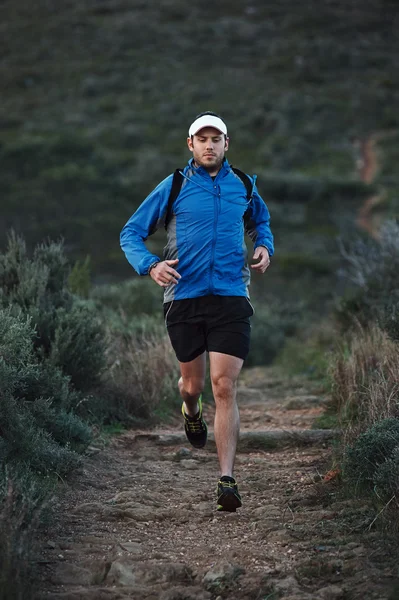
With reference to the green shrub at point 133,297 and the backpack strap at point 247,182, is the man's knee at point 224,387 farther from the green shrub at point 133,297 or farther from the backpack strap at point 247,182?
the green shrub at point 133,297

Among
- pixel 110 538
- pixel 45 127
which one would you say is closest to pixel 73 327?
pixel 110 538

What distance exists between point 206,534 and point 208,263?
155cm

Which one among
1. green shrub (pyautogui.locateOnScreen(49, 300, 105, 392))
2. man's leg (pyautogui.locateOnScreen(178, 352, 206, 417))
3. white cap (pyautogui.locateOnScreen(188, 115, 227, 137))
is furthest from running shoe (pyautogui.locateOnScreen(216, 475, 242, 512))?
green shrub (pyautogui.locateOnScreen(49, 300, 105, 392))

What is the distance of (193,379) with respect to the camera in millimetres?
5695


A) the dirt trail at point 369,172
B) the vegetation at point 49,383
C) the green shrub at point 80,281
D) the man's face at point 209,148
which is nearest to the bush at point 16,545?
the vegetation at point 49,383

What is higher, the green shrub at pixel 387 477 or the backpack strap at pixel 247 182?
the backpack strap at pixel 247 182

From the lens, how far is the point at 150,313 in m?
13.1

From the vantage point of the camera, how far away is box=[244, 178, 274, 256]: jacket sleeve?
5684 mm

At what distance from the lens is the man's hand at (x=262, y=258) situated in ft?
17.9

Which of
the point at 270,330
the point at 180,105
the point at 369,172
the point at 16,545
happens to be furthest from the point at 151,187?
the point at 16,545

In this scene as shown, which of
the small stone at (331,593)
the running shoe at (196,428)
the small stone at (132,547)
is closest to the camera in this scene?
the small stone at (331,593)

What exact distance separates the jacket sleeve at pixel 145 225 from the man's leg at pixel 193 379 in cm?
68

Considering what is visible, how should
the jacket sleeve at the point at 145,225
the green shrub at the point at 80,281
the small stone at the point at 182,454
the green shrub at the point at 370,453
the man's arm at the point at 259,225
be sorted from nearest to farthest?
the green shrub at the point at 370,453 < the jacket sleeve at the point at 145,225 < the man's arm at the point at 259,225 < the small stone at the point at 182,454 < the green shrub at the point at 80,281

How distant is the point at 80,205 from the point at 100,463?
21.1 meters
